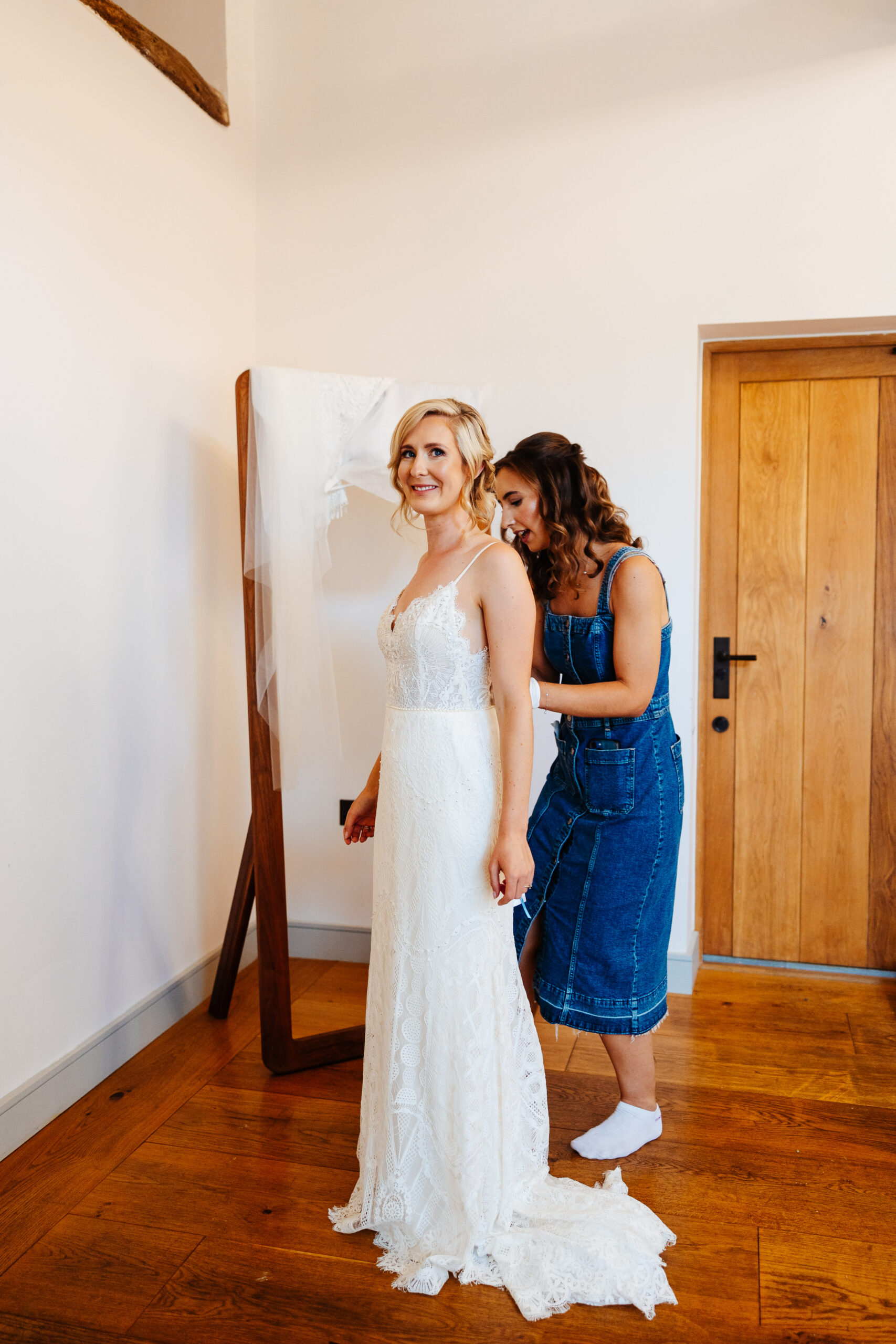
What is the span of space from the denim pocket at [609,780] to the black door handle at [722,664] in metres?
1.32

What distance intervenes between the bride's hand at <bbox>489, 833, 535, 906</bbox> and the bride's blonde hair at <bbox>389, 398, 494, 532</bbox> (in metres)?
0.61

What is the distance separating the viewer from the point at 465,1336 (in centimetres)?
157

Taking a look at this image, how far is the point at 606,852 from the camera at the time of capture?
2029mm

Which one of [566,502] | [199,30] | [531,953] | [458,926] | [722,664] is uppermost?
[199,30]

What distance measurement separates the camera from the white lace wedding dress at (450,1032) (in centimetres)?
171

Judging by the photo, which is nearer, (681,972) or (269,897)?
(269,897)

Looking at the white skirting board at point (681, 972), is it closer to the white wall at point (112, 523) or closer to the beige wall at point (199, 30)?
the white wall at point (112, 523)

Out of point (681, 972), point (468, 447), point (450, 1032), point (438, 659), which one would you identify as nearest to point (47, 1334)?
point (450, 1032)

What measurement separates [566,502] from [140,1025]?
5.97 feet

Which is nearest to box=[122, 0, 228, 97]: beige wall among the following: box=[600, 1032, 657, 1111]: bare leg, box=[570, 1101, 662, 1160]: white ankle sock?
box=[600, 1032, 657, 1111]: bare leg

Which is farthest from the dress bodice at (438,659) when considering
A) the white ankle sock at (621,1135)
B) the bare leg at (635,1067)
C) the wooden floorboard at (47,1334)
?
the wooden floorboard at (47,1334)

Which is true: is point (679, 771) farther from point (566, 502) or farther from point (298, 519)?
point (298, 519)

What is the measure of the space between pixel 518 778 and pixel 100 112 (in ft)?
6.48

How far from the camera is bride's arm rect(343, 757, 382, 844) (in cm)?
206
